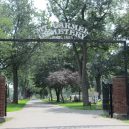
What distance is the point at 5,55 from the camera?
184 feet

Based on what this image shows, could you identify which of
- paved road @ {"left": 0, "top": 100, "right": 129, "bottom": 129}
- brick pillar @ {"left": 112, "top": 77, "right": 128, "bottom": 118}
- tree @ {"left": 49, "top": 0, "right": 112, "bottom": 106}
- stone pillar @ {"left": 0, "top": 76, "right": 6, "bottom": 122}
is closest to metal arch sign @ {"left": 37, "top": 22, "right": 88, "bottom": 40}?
stone pillar @ {"left": 0, "top": 76, "right": 6, "bottom": 122}

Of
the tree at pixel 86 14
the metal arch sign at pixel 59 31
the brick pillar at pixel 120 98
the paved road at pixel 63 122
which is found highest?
the tree at pixel 86 14

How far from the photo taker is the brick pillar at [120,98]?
21.4 m

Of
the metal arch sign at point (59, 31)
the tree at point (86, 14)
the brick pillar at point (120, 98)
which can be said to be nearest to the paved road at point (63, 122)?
the brick pillar at point (120, 98)

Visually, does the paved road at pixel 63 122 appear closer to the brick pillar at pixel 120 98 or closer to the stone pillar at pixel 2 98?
the stone pillar at pixel 2 98

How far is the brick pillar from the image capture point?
21.4 metres

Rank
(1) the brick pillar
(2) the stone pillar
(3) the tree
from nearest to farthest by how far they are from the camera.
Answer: (2) the stone pillar → (1) the brick pillar → (3) the tree

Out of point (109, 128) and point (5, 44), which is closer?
point (109, 128)

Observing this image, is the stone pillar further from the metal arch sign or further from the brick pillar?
the brick pillar

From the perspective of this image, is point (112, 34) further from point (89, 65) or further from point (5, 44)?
point (89, 65)

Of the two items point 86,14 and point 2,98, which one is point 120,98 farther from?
point 86,14

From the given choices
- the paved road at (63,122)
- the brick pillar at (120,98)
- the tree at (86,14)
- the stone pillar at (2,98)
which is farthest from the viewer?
the tree at (86,14)

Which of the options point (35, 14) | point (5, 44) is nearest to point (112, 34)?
point (5, 44)

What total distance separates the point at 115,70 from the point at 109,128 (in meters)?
54.8
